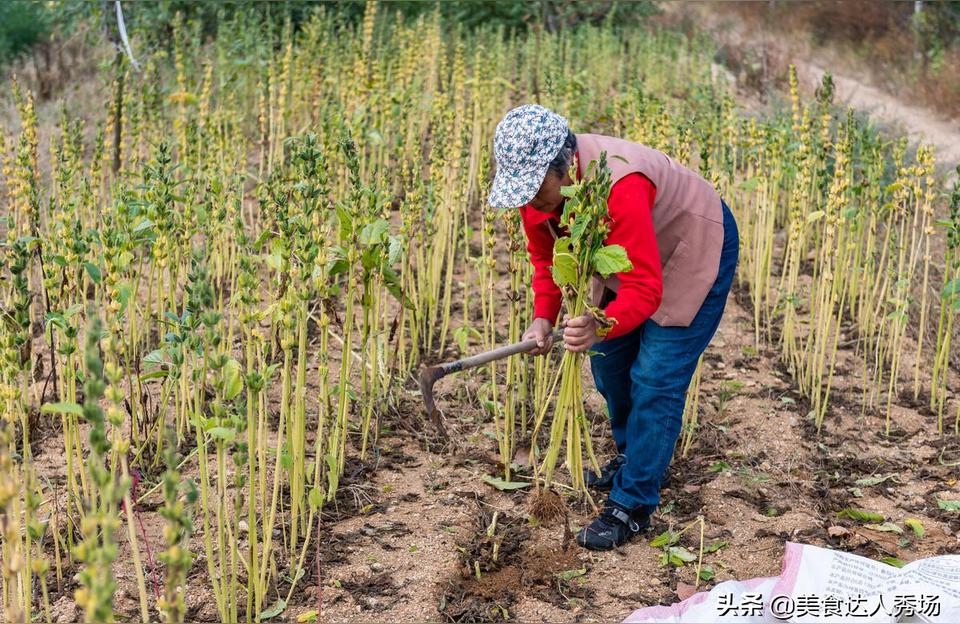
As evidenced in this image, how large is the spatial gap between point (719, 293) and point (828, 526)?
83 centimetres

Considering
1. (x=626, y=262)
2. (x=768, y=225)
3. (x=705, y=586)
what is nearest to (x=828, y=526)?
(x=705, y=586)

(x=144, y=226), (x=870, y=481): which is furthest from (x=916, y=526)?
(x=144, y=226)

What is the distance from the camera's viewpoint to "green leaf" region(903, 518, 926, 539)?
117 inches

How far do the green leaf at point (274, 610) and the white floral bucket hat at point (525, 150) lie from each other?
115 centimetres

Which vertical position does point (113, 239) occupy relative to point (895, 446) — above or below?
above

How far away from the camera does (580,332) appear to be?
102 inches

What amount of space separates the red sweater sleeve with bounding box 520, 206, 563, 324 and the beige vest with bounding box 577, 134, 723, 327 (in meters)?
0.22

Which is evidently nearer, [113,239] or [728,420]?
[113,239]

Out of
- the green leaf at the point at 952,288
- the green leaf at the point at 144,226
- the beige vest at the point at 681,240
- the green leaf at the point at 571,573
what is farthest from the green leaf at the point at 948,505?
the green leaf at the point at 144,226

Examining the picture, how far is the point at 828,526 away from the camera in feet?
9.86

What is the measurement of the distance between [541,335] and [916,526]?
1.33 metres

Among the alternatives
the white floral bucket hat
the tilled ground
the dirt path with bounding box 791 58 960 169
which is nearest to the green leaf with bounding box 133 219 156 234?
the tilled ground

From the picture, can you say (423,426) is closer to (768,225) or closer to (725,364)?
(725,364)

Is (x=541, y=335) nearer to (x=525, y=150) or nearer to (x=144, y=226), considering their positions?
(x=525, y=150)
